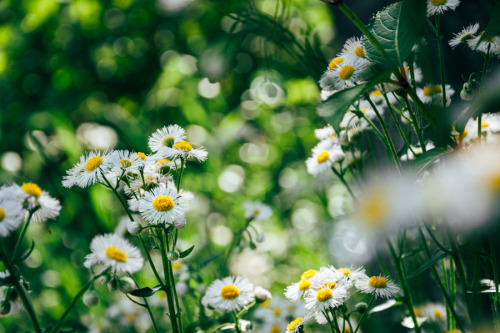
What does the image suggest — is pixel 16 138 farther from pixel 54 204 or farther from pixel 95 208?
pixel 54 204

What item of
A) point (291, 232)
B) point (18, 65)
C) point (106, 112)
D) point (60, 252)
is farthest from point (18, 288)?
point (18, 65)

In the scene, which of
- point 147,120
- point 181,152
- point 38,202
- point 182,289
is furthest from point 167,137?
point 147,120

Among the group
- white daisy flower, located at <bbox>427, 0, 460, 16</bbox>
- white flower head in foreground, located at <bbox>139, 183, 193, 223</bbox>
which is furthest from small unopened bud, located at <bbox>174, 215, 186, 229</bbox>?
white daisy flower, located at <bbox>427, 0, 460, 16</bbox>

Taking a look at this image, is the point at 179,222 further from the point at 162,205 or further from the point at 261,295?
the point at 261,295

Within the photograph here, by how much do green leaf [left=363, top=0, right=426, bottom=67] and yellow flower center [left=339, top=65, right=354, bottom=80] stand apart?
0.14ft

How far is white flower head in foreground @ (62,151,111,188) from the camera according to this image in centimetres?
46

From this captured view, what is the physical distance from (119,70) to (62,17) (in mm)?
311

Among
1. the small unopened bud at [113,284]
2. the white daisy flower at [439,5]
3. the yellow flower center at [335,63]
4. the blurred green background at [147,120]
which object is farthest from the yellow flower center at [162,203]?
the blurred green background at [147,120]

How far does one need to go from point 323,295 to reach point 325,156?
24 centimetres

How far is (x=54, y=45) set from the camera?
1.80 meters

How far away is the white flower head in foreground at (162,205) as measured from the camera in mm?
431

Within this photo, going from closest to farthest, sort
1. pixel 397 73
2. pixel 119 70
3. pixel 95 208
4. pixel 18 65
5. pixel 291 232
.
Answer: pixel 397 73, pixel 95 208, pixel 291 232, pixel 18 65, pixel 119 70

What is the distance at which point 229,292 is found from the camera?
552mm

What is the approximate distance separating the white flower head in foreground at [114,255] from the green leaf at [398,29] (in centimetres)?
31
